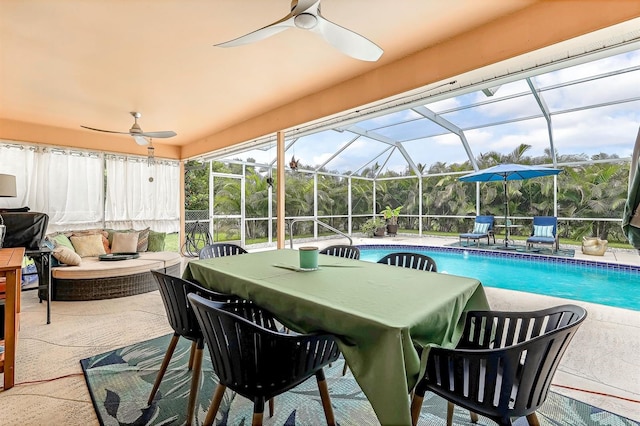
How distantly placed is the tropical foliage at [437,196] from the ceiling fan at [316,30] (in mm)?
6289

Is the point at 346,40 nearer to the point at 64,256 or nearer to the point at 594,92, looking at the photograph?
the point at 64,256

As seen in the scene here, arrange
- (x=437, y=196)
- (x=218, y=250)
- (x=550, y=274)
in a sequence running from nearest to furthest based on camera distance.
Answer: (x=218, y=250) < (x=550, y=274) < (x=437, y=196)

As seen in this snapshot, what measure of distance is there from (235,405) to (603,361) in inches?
103

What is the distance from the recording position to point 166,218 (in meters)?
7.18

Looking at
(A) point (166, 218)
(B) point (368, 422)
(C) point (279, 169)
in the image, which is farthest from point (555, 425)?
(A) point (166, 218)

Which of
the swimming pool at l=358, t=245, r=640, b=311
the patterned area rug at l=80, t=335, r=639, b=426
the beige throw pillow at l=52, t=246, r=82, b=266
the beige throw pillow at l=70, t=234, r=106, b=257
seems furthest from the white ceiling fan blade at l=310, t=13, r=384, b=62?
the beige throw pillow at l=70, t=234, r=106, b=257

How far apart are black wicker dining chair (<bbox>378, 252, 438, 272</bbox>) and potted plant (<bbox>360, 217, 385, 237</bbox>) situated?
783cm

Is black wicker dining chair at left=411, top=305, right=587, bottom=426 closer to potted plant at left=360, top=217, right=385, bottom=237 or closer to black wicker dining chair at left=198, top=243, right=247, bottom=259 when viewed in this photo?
black wicker dining chair at left=198, top=243, right=247, bottom=259

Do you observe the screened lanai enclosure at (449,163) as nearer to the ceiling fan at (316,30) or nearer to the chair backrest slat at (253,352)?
the ceiling fan at (316,30)

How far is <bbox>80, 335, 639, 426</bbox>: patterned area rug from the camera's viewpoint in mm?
1769

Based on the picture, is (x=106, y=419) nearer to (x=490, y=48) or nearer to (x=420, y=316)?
(x=420, y=316)

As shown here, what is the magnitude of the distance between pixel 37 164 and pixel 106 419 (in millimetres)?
5575

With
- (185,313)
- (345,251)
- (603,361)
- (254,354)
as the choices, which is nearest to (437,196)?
(345,251)

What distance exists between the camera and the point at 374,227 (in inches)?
415
